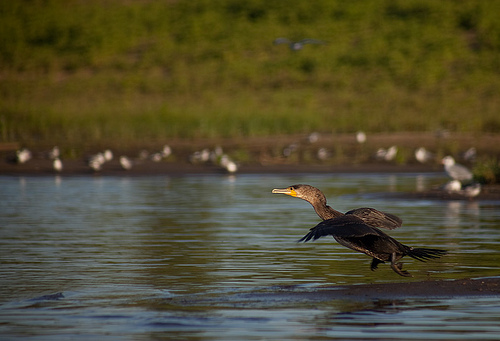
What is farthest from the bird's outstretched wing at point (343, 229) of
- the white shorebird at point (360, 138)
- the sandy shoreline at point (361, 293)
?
the white shorebird at point (360, 138)

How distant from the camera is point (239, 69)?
219 feet

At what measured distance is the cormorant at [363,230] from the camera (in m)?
10.8

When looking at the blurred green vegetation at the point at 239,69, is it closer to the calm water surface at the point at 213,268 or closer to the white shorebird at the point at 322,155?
the white shorebird at the point at 322,155

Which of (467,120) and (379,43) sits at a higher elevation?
(379,43)

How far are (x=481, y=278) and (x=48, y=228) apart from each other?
9190 mm

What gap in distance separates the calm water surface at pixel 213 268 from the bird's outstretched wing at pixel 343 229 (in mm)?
664

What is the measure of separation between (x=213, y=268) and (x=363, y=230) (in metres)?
3.09

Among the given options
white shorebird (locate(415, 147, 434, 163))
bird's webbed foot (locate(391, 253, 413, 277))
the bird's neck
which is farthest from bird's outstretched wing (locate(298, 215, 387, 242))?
white shorebird (locate(415, 147, 434, 163))

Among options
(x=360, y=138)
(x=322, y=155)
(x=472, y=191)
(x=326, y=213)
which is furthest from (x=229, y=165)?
(x=326, y=213)

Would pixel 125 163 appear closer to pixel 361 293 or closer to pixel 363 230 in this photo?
pixel 361 293

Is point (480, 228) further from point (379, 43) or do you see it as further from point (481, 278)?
point (379, 43)

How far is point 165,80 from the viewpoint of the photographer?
216 ft

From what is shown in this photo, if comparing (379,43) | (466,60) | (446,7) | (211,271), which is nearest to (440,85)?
(466,60)

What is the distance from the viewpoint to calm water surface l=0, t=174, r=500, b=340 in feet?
30.8
